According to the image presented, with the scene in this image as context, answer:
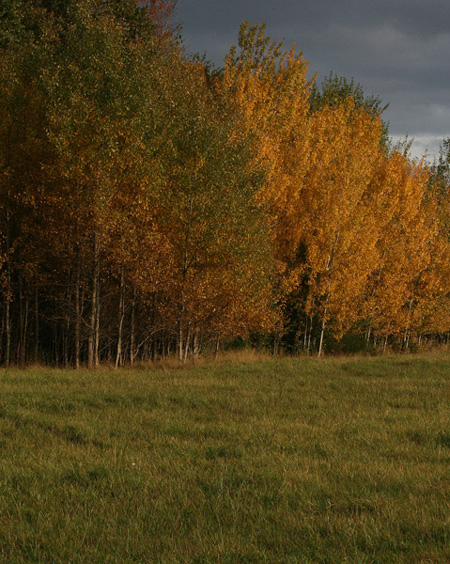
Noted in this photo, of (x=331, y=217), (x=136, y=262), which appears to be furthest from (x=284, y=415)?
(x=331, y=217)

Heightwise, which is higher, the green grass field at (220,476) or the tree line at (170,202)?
the tree line at (170,202)

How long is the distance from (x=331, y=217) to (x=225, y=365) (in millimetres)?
10820

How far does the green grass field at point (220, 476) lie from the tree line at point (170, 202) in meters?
7.84

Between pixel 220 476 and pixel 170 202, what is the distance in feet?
48.0

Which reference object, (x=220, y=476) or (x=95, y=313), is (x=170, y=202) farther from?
(x=220, y=476)

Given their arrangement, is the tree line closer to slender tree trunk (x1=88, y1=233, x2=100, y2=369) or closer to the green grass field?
slender tree trunk (x1=88, y1=233, x2=100, y2=369)

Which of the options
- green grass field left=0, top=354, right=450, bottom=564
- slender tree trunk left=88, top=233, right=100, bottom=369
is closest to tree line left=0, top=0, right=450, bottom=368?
slender tree trunk left=88, top=233, right=100, bottom=369

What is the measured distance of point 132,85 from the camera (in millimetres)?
19578

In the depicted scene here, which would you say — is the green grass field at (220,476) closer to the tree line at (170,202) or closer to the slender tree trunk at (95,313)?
the slender tree trunk at (95,313)

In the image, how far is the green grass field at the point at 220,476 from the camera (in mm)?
5547

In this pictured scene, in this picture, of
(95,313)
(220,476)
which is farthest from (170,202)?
(220,476)

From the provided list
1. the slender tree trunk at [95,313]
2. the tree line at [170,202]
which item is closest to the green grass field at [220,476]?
the slender tree trunk at [95,313]

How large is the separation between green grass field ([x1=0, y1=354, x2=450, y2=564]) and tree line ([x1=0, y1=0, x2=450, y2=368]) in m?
7.84

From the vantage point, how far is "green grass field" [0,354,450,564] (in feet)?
18.2
